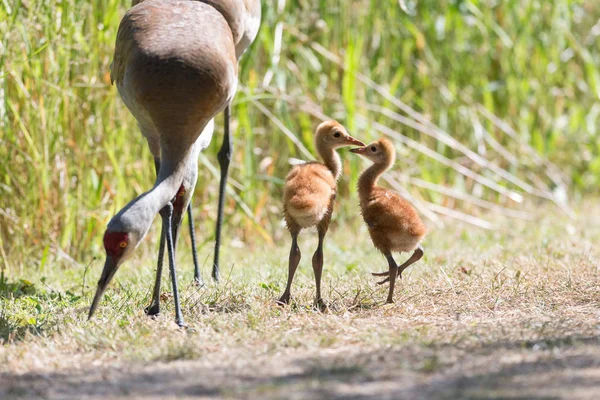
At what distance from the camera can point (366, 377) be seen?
3.30 metres

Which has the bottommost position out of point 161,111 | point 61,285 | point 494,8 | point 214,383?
point 61,285

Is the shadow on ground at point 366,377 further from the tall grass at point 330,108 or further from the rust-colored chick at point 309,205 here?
the tall grass at point 330,108

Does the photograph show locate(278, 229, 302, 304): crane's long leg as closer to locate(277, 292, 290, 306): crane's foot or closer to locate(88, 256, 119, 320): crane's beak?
locate(277, 292, 290, 306): crane's foot

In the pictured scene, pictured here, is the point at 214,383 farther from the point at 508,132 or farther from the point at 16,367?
the point at 508,132

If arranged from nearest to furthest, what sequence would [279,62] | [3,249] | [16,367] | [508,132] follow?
[16,367], [3,249], [279,62], [508,132]

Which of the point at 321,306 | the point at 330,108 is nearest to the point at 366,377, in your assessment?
the point at 321,306

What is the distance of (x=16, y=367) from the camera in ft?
12.0

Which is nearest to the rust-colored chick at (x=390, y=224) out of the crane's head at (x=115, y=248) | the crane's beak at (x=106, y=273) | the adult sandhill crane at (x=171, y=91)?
the adult sandhill crane at (x=171, y=91)

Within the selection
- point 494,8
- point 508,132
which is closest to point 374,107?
point 508,132

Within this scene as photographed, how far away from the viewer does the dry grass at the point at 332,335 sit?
3.25m

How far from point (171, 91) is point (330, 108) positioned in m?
3.58

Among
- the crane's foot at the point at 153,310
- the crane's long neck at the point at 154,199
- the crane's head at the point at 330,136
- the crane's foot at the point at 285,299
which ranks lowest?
the crane's foot at the point at 153,310

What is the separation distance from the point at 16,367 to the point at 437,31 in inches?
233

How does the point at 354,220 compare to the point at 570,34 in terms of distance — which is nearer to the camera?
the point at 354,220
